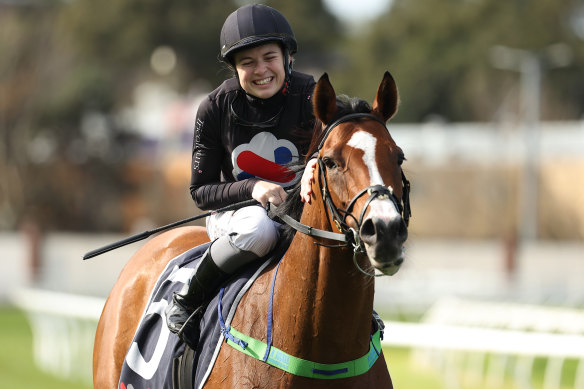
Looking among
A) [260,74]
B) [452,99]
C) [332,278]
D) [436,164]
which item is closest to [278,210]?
[332,278]

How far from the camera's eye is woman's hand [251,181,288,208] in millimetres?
3922

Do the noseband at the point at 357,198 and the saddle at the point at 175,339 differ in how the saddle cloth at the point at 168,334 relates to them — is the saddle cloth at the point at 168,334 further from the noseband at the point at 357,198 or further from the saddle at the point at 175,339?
the noseband at the point at 357,198

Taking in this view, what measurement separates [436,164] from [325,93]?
31.2 m

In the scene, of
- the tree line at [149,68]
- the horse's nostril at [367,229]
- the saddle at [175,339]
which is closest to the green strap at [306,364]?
the saddle at [175,339]

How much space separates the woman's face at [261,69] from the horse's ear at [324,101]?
0.64 m

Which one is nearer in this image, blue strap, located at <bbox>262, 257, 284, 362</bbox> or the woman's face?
blue strap, located at <bbox>262, 257, 284, 362</bbox>

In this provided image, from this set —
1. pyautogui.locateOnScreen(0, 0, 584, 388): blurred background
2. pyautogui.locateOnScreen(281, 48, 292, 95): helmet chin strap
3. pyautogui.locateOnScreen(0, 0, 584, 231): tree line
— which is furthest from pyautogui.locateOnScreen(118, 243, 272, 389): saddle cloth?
pyautogui.locateOnScreen(0, 0, 584, 231): tree line

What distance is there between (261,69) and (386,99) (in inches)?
30.1

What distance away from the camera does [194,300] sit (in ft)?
13.9

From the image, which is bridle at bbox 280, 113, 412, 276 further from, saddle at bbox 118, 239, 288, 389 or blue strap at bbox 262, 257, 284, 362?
saddle at bbox 118, 239, 288, 389

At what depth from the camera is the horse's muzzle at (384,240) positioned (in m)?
3.09

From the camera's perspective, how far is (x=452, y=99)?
45469 mm

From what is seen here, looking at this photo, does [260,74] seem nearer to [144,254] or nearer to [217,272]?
[217,272]

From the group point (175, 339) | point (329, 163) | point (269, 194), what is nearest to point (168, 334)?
point (175, 339)
